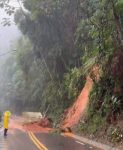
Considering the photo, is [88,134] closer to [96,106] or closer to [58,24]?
[96,106]

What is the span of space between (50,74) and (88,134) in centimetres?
2500

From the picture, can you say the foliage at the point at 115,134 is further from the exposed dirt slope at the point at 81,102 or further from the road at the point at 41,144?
the exposed dirt slope at the point at 81,102

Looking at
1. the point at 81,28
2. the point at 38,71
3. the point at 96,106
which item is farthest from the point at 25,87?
the point at 96,106

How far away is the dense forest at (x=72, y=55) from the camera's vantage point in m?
26.1

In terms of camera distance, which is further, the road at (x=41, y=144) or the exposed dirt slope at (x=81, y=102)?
the exposed dirt slope at (x=81, y=102)

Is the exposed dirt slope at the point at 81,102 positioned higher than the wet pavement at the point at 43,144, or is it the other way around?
the exposed dirt slope at the point at 81,102

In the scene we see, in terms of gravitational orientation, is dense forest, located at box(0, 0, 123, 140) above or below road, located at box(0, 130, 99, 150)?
above

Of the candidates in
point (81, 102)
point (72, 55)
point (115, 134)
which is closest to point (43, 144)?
point (115, 134)

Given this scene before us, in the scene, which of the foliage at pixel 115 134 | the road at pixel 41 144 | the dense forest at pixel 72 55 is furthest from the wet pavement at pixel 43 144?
the dense forest at pixel 72 55

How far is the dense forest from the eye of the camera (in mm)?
26094

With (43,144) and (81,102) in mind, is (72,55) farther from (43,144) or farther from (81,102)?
(43,144)

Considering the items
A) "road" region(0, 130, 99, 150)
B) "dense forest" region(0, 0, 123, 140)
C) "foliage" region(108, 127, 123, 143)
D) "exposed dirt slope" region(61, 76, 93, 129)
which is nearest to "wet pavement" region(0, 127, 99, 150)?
"road" region(0, 130, 99, 150)

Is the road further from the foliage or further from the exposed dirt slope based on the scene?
the exposed dirt slope

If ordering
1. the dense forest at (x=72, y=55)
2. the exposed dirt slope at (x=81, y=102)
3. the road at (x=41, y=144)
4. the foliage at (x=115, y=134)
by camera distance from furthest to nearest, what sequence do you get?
the exposed dirt slope at (x=81, y=102) → the dense forest at (x=72, y=55) → the foliage at (x=115, y=134) → the road at (x=41, y=144)
